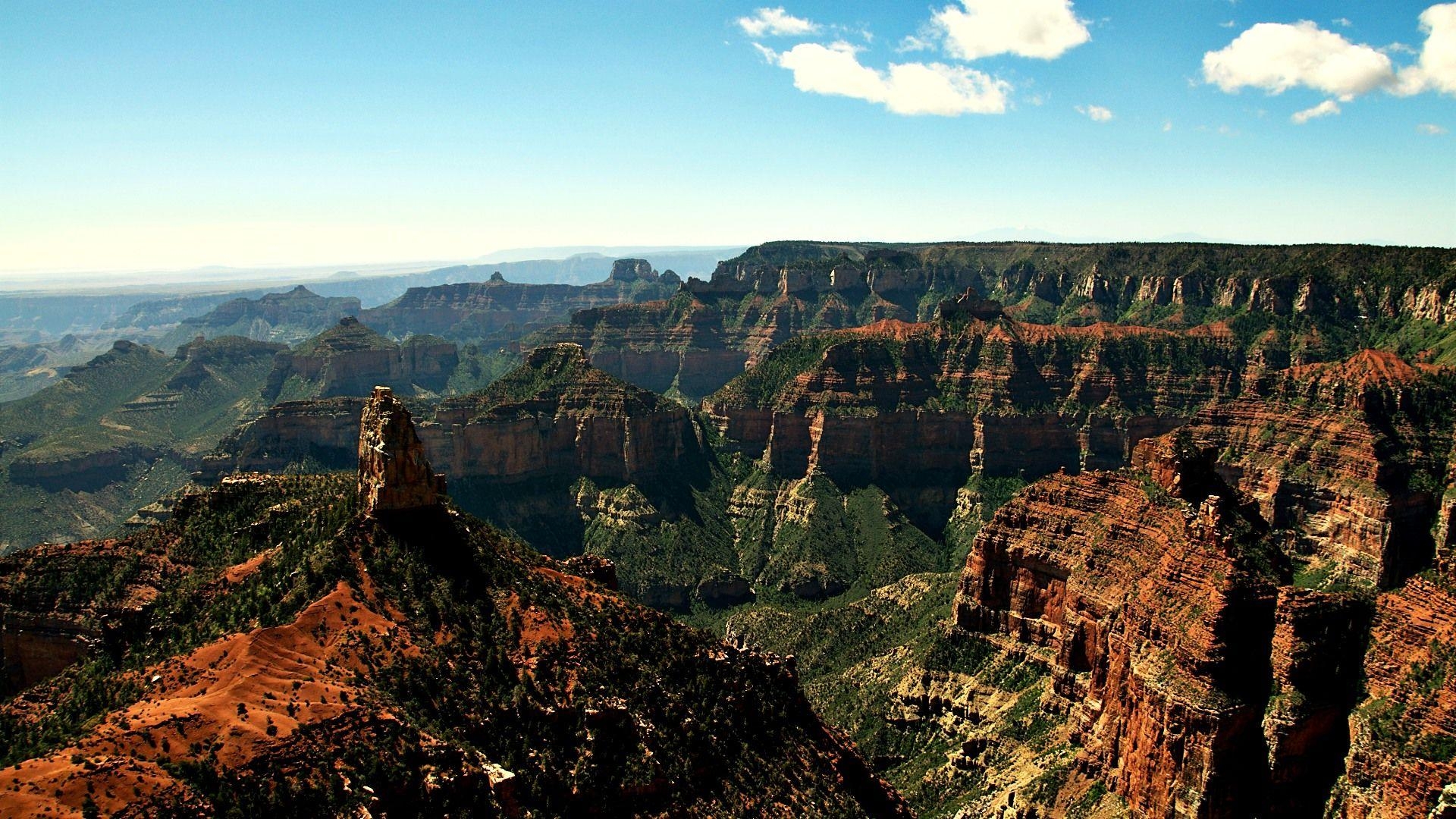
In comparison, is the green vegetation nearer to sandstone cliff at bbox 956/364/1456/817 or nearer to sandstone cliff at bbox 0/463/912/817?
sandstone cliff at bbox 0/463/912/817

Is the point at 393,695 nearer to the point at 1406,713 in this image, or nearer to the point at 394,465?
the point at 394,465

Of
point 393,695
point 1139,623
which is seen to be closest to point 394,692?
point 393,695

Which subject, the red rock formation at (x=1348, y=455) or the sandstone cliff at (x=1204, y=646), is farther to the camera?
the red rock formation at (x=1348, y=455)

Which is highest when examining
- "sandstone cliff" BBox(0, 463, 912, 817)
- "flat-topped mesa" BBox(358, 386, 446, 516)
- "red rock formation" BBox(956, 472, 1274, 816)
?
"flat-topped mesa" BBox(358, 386, 446, 516)

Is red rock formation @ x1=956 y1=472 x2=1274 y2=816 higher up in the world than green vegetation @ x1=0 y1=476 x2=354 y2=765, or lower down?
lower down

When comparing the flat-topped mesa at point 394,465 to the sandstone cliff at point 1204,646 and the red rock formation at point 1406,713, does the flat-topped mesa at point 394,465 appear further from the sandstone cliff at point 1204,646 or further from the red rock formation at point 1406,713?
the red rock formation at point 1406,713

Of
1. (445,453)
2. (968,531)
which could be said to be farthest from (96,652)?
(968,531)

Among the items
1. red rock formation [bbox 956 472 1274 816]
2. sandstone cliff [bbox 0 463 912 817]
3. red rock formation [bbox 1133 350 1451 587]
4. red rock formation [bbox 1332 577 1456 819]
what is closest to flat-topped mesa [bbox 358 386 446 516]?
sandstone cliff [bbox 0 463 912 817]

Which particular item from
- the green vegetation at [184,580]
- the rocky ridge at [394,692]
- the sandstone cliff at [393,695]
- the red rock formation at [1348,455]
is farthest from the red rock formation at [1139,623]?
the green vegetation at [184,580]

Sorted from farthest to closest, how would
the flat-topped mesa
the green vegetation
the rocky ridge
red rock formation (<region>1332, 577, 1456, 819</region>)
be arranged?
red rock formation (<region>1332, 577, 1456, 819</region>) < the flat-topped mesa < the green vegetation < the rocky ridge
